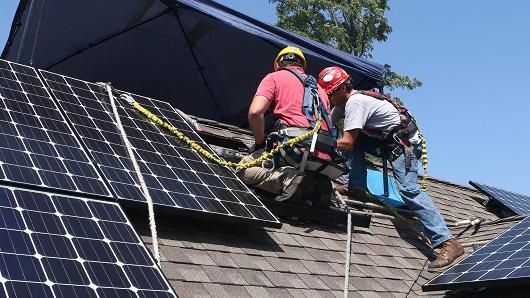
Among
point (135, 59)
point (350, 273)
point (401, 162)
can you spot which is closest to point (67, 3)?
point (135, 59)

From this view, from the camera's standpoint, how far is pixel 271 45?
9758mm

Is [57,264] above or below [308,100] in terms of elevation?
below

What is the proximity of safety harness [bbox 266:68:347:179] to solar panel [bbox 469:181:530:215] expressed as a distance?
2.99 metres

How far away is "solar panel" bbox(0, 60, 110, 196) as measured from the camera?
165 inches

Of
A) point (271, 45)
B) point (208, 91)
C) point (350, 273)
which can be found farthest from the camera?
point (208, 91)

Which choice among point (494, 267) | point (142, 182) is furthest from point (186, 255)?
point (494, 267)

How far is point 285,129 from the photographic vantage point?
6055 millimetres

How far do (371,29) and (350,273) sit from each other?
18.2 m

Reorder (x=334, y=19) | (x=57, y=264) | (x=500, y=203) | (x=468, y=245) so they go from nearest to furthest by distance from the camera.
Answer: (x=57, y=264) < (x=468, y=245) < (x=500, y=203) < (x=334, y=19)

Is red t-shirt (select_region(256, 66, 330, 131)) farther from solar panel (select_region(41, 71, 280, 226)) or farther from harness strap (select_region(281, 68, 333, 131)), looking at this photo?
solar panel (select_region(41, 71, 280, 226))

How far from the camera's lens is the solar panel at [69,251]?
3205mm

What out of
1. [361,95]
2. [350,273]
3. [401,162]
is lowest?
[350,273]

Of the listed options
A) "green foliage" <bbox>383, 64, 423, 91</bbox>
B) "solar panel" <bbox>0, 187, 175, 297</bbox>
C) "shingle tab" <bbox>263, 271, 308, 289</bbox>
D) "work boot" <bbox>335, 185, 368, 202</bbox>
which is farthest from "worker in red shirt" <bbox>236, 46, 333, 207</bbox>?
"green foliage" <bbox>383, 64, 423, 91</bbox>

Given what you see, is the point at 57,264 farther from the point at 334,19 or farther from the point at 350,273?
the point at 334,19
